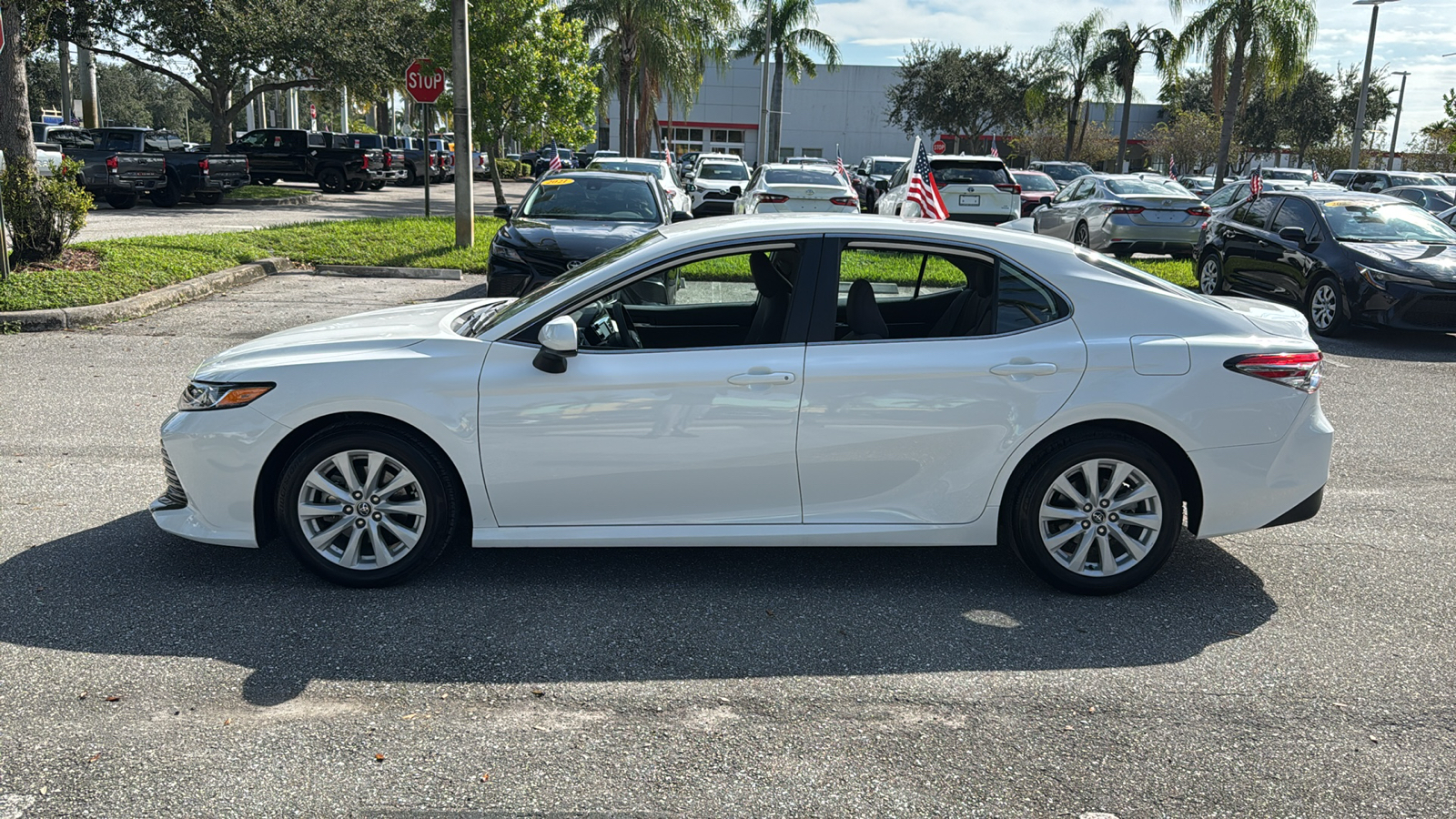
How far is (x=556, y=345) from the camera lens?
4.29 meters

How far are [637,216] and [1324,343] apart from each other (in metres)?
7.55

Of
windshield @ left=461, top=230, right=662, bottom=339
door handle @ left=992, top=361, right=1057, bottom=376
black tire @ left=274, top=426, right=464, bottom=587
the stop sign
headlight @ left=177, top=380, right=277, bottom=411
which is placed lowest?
black tire @ left=274, top=426, right=464, bottom=587

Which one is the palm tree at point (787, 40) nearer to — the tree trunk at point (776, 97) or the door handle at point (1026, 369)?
the tree trunk at point (776, 97)

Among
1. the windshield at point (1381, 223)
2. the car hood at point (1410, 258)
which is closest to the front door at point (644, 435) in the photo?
the car hood at point (1410, 258)

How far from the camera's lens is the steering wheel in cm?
485

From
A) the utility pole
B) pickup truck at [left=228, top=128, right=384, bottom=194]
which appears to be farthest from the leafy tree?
the utility pole

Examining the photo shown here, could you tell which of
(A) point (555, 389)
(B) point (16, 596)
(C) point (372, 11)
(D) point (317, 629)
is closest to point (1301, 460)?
(A) point (555, 389)

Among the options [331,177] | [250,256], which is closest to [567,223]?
[250,256]

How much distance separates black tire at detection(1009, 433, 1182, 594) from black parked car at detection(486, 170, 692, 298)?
21.6 ft

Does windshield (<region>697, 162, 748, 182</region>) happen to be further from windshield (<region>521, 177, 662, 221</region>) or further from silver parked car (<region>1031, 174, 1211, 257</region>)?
windshield (<region>521, 177, 662, 221</region>)

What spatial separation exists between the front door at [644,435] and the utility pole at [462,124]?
501 inches

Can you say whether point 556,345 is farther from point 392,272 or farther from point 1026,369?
point 392,272

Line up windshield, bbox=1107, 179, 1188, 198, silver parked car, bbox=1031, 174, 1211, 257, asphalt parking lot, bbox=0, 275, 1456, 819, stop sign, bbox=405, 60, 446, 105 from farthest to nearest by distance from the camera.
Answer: stop sign, bbox=405, 60, 446, 105 → windshield, bbox=1107, 179, 1188, 198 → silver parked car, bbox=1031, 174, 1211, 257 → asphalt parking lot, bbox=0, 275, 1456, 819

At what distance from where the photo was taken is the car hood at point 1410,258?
11.4 m
